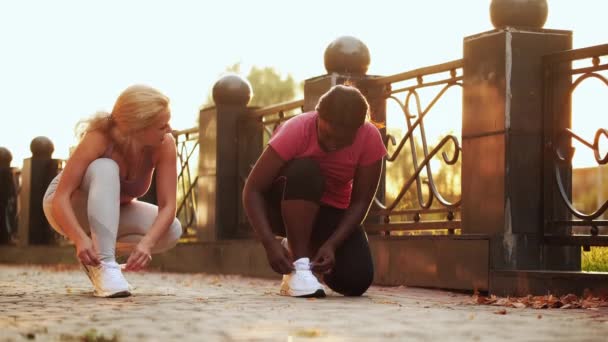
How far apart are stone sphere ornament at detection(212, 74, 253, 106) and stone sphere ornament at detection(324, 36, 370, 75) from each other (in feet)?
7.13

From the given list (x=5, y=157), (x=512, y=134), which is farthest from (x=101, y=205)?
(x=5, y=157)

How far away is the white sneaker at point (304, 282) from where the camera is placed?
5.43 m

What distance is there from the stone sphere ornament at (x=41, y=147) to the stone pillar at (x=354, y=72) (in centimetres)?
768

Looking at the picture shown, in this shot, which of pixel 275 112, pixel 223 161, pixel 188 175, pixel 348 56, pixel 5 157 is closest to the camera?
pixel 348 56

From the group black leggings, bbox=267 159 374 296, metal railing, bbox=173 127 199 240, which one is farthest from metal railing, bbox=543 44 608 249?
metal railing, bbox=173 127 199 240

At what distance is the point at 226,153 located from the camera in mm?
10219

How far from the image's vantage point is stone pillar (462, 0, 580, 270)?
634cm

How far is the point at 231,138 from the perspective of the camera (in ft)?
33.7

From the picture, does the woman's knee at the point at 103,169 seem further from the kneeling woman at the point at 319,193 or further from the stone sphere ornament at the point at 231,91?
the stone sphere ornament at the point at 231,91

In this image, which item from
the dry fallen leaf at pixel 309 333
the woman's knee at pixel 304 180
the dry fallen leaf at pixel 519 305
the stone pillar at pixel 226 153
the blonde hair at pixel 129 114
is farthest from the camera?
the stone pillar at pixel 226 153

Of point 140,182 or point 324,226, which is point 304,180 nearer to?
point 324,226

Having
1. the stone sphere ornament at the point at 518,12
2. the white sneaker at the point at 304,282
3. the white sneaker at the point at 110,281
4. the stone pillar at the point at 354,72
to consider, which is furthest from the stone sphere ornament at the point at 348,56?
the white sneaker at the point at 110,281

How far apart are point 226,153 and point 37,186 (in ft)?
19.0

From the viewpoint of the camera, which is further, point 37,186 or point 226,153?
point 37,186
